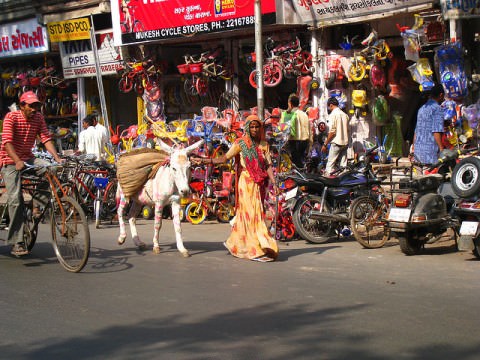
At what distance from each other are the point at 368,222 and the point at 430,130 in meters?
2.99

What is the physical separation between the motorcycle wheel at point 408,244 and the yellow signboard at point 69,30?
1344 centimetres

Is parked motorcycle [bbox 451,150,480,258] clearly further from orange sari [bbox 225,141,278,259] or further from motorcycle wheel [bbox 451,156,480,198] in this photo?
orange sari [bbox 225,141,278,259]

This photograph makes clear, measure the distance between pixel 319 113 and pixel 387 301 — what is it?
351 inches

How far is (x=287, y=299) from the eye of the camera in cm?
748

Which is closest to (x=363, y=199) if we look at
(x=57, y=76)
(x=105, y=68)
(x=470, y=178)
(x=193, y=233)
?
(x=470, y=178)

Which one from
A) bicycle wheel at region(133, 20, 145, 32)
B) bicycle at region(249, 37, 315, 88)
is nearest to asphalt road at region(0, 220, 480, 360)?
Answer: bicycle at region(249, 37, 315, 88)

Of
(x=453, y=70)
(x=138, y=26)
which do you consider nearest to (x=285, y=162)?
(x=453, y=70)

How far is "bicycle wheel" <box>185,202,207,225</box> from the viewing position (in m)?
14.2

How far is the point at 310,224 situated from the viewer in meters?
11.5

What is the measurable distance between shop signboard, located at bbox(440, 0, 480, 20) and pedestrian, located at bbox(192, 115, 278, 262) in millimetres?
4753

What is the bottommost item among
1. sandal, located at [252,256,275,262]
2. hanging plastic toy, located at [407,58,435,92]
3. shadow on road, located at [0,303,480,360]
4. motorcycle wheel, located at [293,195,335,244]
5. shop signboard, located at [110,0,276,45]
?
shadow on road, located at [0,303,480,360]

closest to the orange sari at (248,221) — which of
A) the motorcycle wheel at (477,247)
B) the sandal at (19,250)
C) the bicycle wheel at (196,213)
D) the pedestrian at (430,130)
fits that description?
the motorcycle wheel at (477,247)

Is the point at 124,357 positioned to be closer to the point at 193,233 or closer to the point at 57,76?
the point at 193,233

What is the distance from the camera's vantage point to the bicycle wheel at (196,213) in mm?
14242
